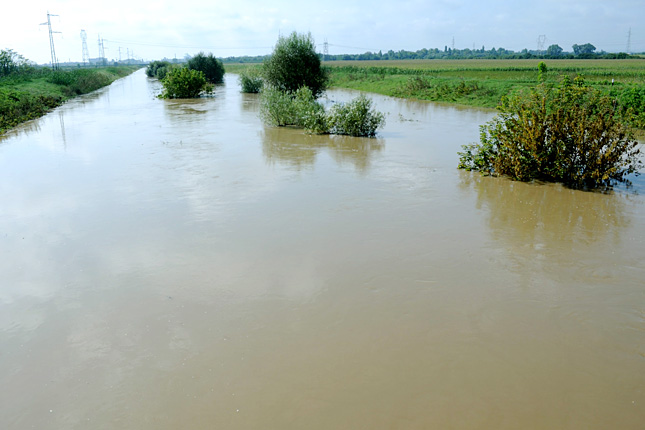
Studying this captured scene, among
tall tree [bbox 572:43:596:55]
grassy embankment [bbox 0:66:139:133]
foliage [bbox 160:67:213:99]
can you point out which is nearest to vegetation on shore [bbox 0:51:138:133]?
grassy embankment [bbox 0:66:139:133]

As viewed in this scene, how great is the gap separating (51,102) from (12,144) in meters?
16.4

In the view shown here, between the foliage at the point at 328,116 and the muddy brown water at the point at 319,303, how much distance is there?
6.60 meters

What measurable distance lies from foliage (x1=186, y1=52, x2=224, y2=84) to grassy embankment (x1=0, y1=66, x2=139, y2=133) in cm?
1057

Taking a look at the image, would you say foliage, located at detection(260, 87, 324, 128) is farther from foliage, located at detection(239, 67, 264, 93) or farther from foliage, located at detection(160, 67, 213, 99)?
foliage, located at detection(239, 67, 264, 93)

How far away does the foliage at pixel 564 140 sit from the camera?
11945 millimetres

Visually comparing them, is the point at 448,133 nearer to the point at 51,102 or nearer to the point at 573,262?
the point at 573,262

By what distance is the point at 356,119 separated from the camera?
64.2 ft

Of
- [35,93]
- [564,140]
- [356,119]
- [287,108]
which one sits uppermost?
[35,93]

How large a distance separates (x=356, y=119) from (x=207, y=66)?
4532cm

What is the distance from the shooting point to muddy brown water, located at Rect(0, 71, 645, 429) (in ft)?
16.0

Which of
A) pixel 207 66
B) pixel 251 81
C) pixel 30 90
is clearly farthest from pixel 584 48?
pixel 30 90

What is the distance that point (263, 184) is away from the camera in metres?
12.8

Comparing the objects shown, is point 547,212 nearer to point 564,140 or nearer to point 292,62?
point 564,140

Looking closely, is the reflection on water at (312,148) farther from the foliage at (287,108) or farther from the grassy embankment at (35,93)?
the grassy embankment at (35,93)
